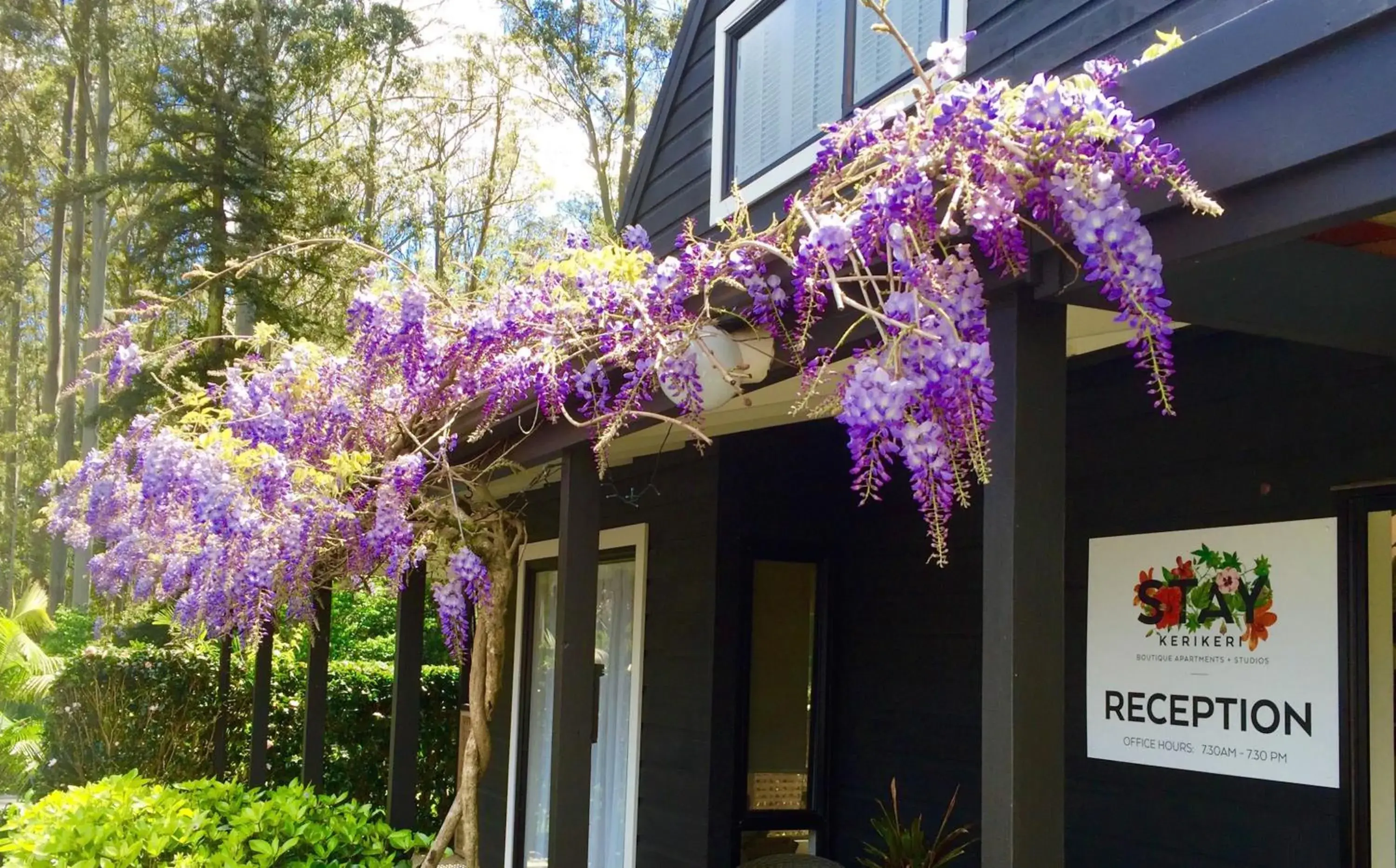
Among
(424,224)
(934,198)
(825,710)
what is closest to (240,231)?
(424,224)

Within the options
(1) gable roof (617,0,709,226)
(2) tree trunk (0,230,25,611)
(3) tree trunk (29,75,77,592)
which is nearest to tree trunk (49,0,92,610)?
(3) tree trunk (29,75,77,592)

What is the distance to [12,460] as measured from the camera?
26812 mm

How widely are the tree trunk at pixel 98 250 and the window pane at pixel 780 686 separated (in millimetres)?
12930

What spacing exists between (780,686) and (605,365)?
9.38 ft

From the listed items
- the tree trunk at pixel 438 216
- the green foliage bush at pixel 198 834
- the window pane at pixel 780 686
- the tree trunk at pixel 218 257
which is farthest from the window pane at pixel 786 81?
the tree trunk at pixel 438 216

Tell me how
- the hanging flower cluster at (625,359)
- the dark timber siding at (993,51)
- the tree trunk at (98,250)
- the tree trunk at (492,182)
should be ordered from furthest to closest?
the tree trunk at (492,182), the tree trunk at (98,250), the dark timber siding at (993,51), the hanging flower cluster at (625,359)

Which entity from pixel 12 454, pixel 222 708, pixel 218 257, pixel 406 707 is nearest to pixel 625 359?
pixel 406 707

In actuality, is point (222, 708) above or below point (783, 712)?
below

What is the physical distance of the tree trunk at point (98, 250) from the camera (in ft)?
55.8

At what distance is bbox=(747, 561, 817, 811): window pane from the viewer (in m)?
5.23

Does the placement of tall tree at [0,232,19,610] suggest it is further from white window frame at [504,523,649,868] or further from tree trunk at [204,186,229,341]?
white window frame at [504,523,649,868]

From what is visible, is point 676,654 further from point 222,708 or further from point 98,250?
point 98,250

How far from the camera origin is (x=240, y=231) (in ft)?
43.2

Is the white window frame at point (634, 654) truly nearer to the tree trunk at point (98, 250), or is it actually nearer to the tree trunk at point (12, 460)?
the tree trunk at point (98, 250)
